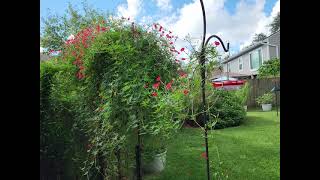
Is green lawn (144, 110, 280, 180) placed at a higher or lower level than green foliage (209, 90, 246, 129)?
lower

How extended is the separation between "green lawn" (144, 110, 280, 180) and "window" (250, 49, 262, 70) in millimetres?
6055

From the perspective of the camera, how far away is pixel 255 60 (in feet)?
33.0

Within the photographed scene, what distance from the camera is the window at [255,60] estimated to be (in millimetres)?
9695

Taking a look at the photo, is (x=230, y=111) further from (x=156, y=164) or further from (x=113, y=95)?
(x=113, y=95)

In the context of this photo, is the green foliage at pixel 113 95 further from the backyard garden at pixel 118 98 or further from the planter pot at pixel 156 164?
the planter pot at pixel 156 164

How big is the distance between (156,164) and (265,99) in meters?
4.86

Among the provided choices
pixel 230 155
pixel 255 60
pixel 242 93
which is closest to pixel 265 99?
pixel 242 93

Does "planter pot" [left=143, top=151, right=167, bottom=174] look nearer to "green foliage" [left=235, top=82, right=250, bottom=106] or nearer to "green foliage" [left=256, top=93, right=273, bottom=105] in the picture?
"green foliage" [left=235, top=82, right=250, bottom=106]

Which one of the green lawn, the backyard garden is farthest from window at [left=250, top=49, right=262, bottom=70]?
the backyard garden

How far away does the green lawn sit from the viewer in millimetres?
2342

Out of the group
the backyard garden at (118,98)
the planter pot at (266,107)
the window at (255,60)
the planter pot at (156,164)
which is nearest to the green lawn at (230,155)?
Result: the planter pot at (156,164)

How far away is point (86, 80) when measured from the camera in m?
1.77
